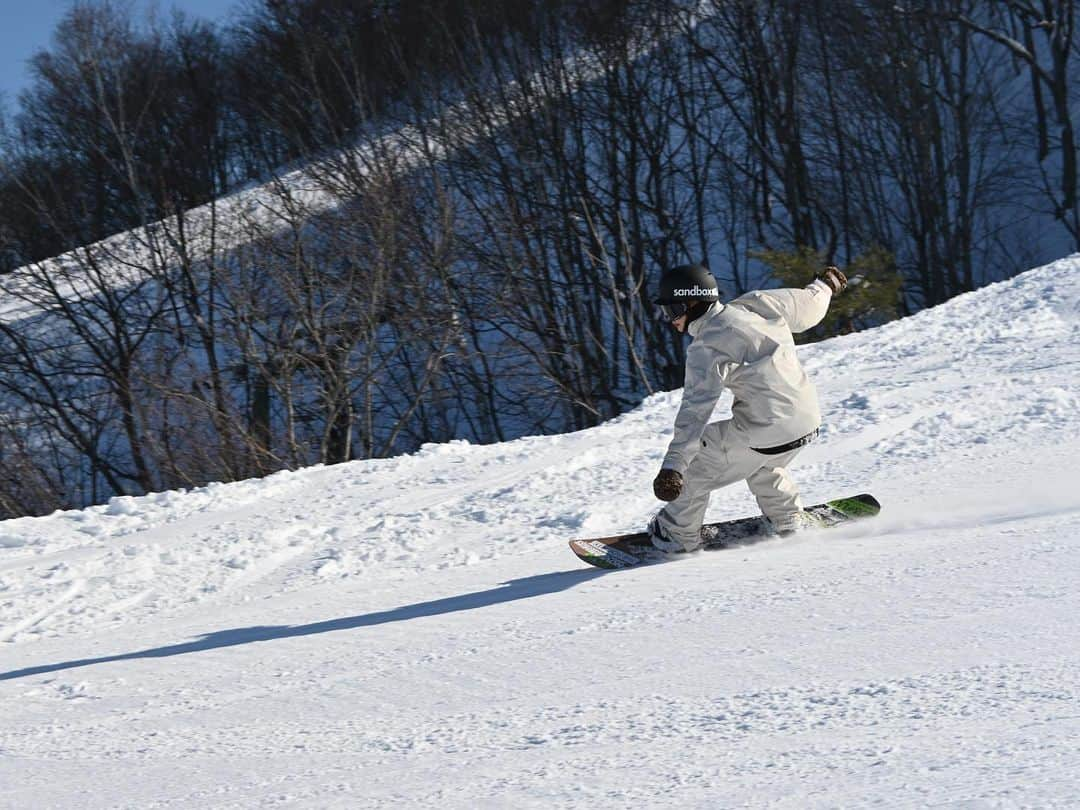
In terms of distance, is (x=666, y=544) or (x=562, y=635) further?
(x=666, y=544)

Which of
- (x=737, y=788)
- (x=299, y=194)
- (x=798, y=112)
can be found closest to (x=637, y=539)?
(x=737, y=788)

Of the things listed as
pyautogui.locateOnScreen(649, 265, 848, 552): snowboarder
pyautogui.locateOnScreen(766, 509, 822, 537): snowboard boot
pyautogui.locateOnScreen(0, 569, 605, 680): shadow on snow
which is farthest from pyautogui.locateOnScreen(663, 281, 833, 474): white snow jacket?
pyautogui.locateOnScreen(0, 569, 605, 680): shadow on snow

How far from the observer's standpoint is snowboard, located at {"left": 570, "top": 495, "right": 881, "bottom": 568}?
570 centimetres

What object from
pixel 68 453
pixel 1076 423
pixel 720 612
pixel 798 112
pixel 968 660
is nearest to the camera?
pixel 968 660

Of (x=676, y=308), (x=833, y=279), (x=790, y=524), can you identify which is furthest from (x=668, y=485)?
(x=833, y=279)

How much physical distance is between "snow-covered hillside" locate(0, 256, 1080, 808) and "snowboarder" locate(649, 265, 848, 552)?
395mm

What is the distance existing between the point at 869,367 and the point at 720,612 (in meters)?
5.65

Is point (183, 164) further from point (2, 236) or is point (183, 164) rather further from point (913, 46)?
point (913, 46)

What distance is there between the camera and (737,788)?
2953 millimetres

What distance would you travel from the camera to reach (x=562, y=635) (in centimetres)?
464

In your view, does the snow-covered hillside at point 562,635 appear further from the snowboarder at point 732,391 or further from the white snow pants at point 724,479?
the snowboarder at point 732,391

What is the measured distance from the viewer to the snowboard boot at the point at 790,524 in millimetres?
5738

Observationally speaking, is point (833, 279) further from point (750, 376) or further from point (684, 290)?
point (684, 290)

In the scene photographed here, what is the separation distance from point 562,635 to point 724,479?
126 centimetres
